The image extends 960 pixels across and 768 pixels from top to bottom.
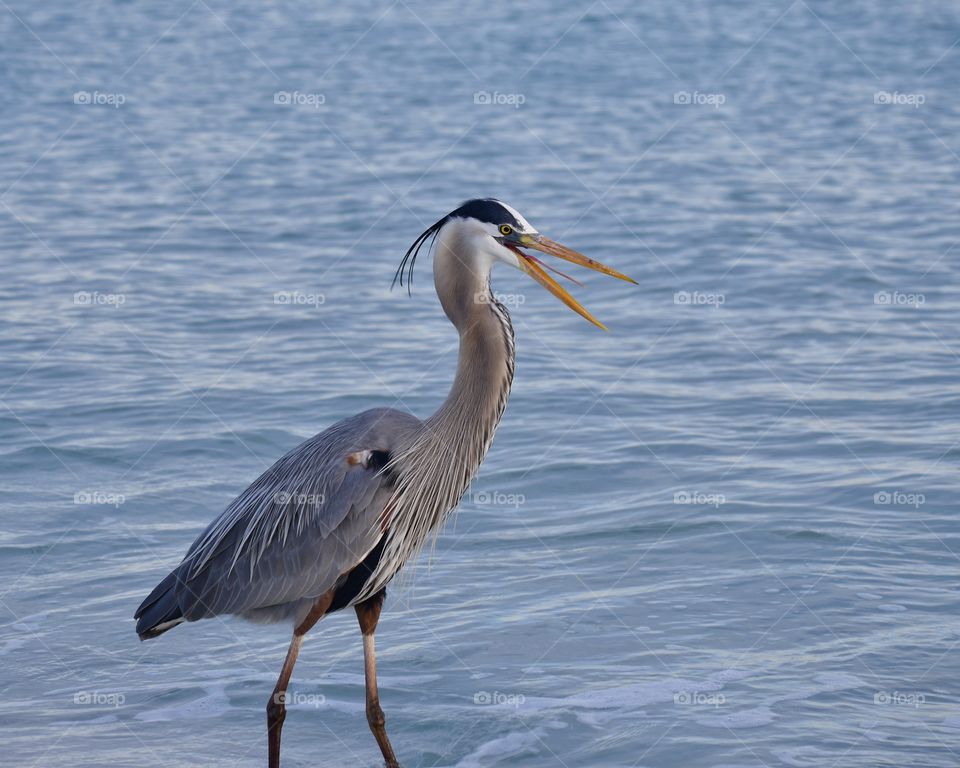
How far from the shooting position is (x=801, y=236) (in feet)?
49.4

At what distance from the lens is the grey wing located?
6.34m

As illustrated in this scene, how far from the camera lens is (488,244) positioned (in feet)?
20.2

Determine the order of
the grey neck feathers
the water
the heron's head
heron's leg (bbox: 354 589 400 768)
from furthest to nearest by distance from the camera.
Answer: the water, heron's leg (bbox: 354 589 400 768), the grey neck feathers, the heron's head

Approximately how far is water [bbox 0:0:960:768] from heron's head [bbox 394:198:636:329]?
204cm

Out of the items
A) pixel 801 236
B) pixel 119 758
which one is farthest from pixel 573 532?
pixel 801 236

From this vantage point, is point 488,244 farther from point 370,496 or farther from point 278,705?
point 278,705

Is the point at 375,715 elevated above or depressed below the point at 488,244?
below

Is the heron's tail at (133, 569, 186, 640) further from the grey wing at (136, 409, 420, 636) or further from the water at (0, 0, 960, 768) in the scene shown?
the water at (0, 0, 960, 768)

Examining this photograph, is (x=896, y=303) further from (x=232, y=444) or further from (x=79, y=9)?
(x=79, y=9)

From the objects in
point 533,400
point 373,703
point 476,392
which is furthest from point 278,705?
point 533,400

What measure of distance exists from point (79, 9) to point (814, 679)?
1030 inches

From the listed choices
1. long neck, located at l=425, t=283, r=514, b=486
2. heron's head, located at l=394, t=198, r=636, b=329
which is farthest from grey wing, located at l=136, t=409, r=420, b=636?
heron's head, located at l=394, t=198, r=636, b=329

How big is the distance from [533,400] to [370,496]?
4691 mm

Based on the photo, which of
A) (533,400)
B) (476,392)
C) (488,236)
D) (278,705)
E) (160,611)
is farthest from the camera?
(533,400)
